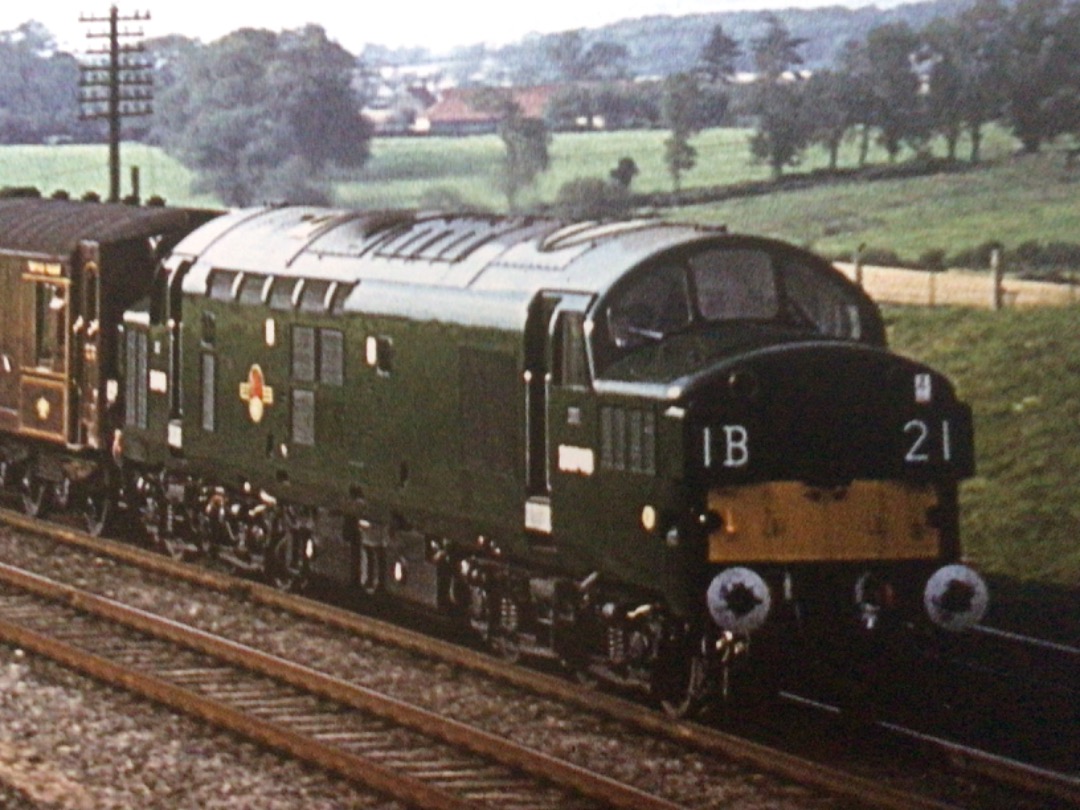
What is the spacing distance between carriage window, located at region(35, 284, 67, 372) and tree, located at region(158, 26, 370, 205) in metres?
25.2

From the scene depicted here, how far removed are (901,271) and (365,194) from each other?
1743cm

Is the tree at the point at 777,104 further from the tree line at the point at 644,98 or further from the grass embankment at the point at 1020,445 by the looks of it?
the grass embankment at the point at 1020,445

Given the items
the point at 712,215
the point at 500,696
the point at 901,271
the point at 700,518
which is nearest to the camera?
the point at 700,518

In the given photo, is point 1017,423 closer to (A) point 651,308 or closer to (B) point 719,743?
(A) point 651,308

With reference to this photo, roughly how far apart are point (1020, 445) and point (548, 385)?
1228 cm

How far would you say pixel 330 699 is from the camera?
1528cm

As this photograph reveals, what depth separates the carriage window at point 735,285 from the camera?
1446 cm

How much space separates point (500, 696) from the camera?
15.2 m

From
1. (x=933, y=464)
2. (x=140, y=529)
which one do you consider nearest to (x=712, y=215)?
(x=140, y=529)

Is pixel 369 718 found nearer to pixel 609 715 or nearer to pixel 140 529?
pixel 609 715

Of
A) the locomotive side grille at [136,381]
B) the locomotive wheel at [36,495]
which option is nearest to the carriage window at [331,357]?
the locomotive side grille at [136,381]

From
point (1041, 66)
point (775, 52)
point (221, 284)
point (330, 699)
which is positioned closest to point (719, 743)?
point (330, 699)

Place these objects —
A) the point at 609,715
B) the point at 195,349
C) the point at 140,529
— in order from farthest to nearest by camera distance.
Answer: the point at 140,529, the point at 195,349, the point at 609,715

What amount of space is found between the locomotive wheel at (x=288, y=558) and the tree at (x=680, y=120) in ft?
68.5
